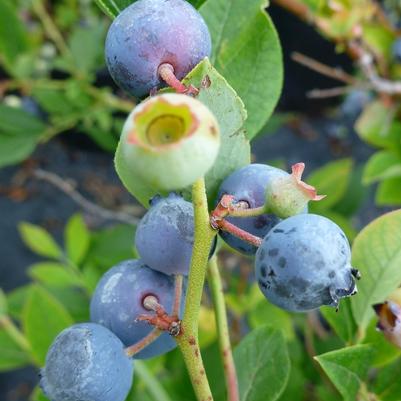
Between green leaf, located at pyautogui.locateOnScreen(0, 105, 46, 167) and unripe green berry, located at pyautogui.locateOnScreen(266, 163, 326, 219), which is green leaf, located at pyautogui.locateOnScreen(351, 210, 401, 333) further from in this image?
green leaf, located at pyautogui.locateOnScreen(0, 105, 46, 167)

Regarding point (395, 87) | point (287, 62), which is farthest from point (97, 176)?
point (395, 87)

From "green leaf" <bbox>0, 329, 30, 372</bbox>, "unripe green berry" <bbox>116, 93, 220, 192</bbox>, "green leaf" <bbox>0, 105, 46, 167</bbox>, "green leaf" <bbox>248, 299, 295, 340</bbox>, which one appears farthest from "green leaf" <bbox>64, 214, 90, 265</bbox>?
"unripe green berry" <bbox>116, 93, 220, 192</bbox>

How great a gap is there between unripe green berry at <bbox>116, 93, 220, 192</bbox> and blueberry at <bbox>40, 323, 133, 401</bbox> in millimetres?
242

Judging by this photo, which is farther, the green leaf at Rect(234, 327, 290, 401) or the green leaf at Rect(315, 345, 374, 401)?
the green leaf at Rect(234, 327, 290, 401)

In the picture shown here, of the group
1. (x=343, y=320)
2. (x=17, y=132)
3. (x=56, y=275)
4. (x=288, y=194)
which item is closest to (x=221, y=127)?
(x=288, y=194)

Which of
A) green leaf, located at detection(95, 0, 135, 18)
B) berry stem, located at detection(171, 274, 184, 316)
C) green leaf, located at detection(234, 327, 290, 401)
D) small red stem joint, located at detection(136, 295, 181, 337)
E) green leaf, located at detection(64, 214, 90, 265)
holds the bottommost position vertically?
green leaf, located at detection(64, 214, 90, 265)

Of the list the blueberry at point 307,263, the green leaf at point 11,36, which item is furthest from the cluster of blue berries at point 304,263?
the green leaf at point 11,36

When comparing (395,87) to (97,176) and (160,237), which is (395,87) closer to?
(160,237)

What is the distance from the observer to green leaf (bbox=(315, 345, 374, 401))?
2.14ft

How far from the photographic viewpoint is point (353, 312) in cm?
77

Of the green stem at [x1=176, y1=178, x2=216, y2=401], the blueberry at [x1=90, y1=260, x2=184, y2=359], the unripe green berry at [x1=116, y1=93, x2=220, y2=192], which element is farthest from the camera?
the blueberry at [x1=90, y1=260, x2=184, y2=359]

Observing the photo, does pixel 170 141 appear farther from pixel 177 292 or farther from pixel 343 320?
pixel 343 320

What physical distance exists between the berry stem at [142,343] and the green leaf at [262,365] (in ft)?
0.73

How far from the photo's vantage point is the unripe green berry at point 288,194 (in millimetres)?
532
